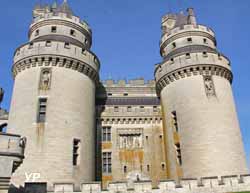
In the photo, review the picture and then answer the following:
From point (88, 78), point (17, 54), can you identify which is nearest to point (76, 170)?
point (88, 78)

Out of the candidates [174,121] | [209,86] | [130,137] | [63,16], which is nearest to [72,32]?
[63,16]

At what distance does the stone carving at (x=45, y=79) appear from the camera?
22388 millimetres

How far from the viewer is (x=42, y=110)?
2175cm

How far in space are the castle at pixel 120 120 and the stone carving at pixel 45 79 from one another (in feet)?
0.25

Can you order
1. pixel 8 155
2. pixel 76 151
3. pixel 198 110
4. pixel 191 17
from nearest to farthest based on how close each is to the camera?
pixel 8 155
pixel 76 151
pixel 198 110
pixel 191 17

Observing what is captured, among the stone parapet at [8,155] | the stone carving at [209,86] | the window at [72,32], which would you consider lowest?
the stone parapet at [8,155]

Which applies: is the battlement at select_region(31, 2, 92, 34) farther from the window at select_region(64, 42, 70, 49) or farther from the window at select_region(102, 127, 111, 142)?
the window at select_region(102, 127, 111, 142)

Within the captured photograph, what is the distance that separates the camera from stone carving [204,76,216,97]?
23766 millimetres

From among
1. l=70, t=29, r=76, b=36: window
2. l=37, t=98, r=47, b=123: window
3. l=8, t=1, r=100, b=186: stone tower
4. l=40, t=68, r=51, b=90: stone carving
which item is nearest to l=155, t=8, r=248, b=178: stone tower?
l=8, t=1, r=100, b=186: stone tower

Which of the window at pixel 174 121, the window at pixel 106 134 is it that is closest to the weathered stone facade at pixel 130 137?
the window at pixel 106 134

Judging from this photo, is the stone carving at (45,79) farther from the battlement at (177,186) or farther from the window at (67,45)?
the battlement at (177,186)

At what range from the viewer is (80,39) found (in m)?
27.2

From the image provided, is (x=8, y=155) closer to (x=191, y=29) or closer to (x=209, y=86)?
(x=209, y=86)

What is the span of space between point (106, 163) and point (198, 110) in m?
9.07
